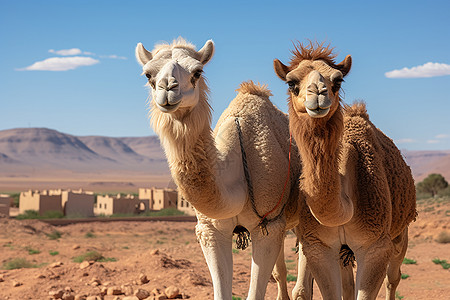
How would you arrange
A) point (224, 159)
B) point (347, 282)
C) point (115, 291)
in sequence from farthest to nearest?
point (115, 291), point (347, 282), point (224, 159)

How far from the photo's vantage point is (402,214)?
278 inches

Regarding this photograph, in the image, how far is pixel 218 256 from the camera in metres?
5.89

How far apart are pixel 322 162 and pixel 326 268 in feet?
4.10

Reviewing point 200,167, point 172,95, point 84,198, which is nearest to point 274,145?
point 200,167

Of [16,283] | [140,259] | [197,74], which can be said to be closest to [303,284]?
[197,74]

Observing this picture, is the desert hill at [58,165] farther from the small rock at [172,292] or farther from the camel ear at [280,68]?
the camel ear at [280,68]

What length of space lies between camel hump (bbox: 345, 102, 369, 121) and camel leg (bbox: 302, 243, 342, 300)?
206cm

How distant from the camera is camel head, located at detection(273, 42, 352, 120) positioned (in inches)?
195

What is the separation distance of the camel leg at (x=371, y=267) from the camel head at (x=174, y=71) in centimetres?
228

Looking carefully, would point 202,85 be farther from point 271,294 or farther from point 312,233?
point 271,294

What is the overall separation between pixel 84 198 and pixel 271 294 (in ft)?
105

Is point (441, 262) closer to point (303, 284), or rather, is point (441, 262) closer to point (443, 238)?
point (443, 238)

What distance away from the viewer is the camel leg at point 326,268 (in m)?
5.84

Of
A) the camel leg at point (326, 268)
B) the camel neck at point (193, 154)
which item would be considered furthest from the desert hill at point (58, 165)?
the camel neck at point (193, 154)
